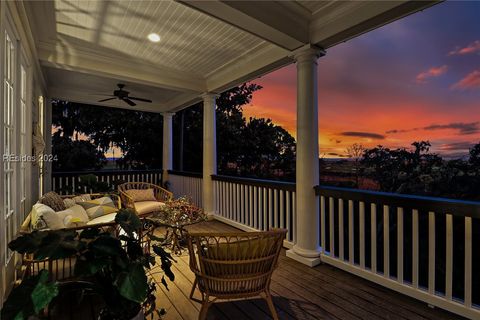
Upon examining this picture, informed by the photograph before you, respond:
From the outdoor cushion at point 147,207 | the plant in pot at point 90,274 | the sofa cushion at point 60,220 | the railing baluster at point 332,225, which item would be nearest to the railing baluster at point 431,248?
the railing baluster at point 332,225

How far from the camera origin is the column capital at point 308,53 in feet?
9.83

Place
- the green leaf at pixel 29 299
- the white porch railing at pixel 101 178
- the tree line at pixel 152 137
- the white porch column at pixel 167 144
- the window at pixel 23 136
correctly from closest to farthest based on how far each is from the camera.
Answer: the green leaf at pixel 29 299 < the window at pixel 23 136 < the white porch railing at pixel 101 178 < the white porch column at pixel 167 144 < the tree line at pixel 152 137

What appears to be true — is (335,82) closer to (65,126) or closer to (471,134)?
(471,134)

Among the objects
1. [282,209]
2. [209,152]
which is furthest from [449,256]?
[209,152]

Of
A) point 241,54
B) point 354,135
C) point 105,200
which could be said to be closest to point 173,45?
point 241,54

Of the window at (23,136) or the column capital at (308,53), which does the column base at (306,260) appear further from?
the window at (23,136)

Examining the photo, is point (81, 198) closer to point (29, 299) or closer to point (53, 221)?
point (53, 221)

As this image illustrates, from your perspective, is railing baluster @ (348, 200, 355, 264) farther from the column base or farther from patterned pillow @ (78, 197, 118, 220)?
patterned pillow @ (78, 197, 118, 220)

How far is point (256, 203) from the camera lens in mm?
4203

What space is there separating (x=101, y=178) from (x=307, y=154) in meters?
5.76

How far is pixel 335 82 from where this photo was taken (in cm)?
618

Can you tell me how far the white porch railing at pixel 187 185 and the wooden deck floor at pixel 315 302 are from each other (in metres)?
3.28

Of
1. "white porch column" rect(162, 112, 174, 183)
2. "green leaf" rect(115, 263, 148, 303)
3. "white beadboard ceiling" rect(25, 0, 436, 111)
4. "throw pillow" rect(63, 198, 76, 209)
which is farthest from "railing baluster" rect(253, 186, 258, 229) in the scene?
"white porch column" rect(162, 112, 174, 183)

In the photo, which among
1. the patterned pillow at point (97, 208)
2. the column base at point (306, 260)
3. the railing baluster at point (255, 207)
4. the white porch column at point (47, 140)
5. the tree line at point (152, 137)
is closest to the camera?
the column base at point (306, 260)
